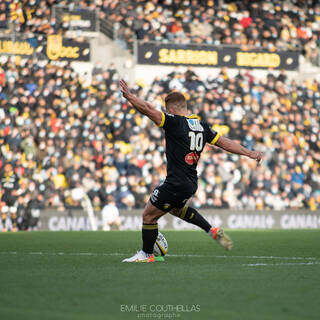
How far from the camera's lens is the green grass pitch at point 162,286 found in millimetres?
5164

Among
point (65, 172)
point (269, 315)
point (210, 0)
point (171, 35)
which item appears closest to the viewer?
point (269, 315)

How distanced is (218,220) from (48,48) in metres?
8.64

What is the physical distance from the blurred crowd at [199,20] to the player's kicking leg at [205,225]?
18370 millimetres

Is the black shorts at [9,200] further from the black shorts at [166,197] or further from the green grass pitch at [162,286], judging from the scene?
the black shorts at [166,197]

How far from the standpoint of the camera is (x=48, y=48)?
87.6ft

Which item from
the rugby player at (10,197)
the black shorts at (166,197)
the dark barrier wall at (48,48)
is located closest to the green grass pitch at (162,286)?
the black shorts at (166,197)

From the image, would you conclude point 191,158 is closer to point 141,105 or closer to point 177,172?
point 177,172

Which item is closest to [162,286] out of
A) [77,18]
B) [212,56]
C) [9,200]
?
[9,200]

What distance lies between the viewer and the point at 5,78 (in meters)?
24.5

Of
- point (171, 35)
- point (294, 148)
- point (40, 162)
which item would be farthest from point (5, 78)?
point (294, 148)

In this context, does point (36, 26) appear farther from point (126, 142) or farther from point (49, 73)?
point (126, 142)

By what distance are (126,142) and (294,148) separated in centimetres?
627

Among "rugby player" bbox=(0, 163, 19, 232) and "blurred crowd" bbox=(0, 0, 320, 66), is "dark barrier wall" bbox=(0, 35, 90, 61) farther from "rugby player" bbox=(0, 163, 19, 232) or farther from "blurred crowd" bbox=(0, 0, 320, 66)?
"rugby player" bbox=(0, 163, 19, 232)

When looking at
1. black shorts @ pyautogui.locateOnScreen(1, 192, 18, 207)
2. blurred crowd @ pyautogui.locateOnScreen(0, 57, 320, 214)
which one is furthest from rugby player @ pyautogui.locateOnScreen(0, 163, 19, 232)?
blurred crowd @ pyautogui.locateOnScreen(0, 57, 320, 214)
